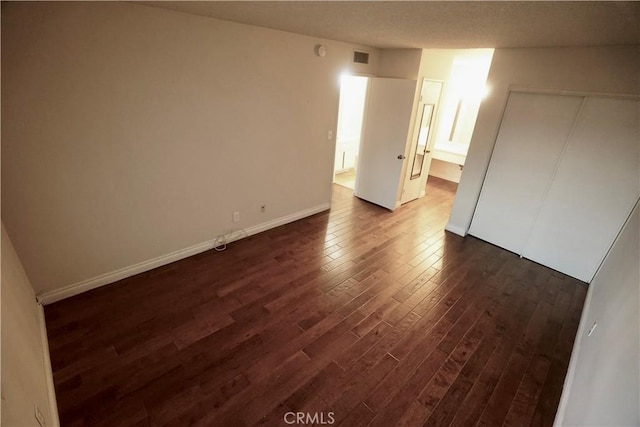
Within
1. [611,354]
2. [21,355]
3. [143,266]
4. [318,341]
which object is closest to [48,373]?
[21,355]

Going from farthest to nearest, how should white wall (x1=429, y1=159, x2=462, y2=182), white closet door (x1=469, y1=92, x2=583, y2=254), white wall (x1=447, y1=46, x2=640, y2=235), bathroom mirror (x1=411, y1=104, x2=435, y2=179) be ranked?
white wall (x1=429, y1=159, x2=462, y2=182) → bathroom mirror (x1=411, y1=104, x2=435, y2=179) → white closet door (x1=469, y1=92, x2=583, y2=254) → white wall (x1=447, y1=46, x2=640, y2=235)

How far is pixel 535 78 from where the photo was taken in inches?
Result: 124

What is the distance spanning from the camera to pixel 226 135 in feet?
10.0

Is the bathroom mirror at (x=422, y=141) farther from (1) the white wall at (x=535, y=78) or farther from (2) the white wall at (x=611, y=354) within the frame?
(2) the white wall at (x=611, y=354)

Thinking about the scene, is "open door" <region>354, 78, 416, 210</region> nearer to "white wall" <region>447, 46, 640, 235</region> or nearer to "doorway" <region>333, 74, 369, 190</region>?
"white wall" <region>447, 46, 640, 235</region>

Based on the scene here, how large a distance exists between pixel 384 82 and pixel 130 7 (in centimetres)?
322

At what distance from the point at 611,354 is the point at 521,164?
8.64 ft

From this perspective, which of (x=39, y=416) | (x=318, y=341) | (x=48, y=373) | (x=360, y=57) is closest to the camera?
(x=39, y=416)

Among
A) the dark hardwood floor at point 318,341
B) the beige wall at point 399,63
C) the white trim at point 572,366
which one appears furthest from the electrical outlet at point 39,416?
the beige wall at point 399,63

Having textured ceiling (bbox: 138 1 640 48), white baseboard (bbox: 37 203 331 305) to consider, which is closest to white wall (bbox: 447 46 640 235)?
textured ceiling (bbox: 138 1 640 48)

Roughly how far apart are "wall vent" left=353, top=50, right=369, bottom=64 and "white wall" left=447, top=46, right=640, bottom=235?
161cm

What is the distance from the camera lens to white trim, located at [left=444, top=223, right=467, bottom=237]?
4.16 meters

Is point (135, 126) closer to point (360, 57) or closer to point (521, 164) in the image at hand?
point (360, 57)

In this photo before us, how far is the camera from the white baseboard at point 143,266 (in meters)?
2.46
